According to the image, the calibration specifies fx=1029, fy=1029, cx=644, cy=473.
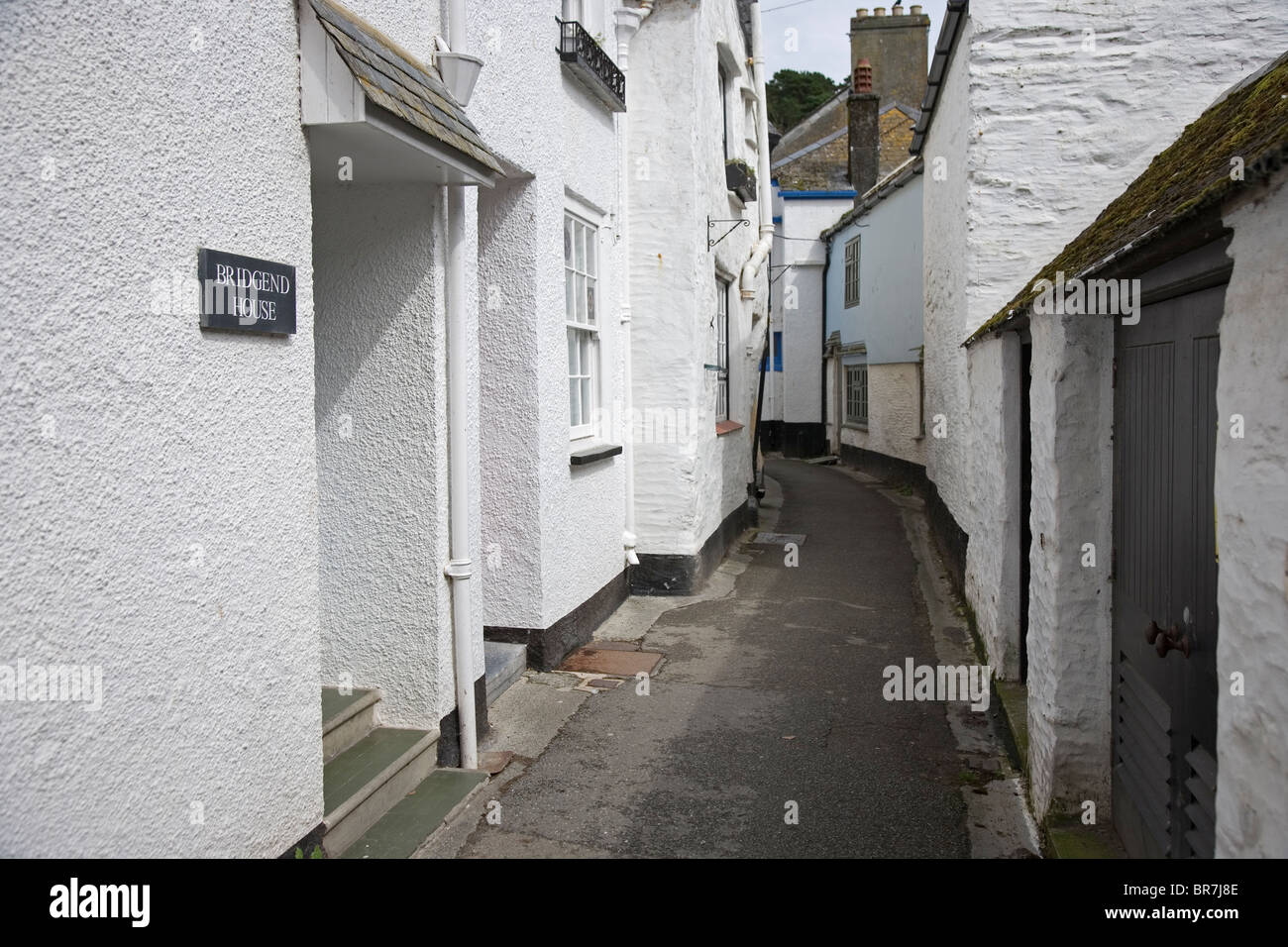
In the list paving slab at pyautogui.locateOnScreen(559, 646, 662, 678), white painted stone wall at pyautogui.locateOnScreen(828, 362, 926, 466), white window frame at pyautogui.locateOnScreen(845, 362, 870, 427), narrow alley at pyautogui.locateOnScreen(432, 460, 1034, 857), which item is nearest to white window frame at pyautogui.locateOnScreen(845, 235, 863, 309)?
white window frame at pyautogui.locateOnScreen(845, 362, 870, 427)

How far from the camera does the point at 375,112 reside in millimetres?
3828

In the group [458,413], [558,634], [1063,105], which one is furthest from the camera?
[1063,105]

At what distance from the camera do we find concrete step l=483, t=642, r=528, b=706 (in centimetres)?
637

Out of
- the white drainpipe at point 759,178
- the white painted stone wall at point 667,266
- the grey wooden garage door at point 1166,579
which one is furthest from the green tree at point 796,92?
the grey wooden garage door at point 1166,579

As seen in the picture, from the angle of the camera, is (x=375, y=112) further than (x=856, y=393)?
No

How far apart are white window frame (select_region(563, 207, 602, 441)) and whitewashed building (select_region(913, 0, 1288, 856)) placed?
9.59ft

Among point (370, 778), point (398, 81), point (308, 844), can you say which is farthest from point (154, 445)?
point (370, 778)

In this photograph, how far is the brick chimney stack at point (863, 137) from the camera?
24062 millimetres

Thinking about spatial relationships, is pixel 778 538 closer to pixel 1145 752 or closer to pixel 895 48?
pixel 1145 752

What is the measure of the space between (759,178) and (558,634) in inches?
354

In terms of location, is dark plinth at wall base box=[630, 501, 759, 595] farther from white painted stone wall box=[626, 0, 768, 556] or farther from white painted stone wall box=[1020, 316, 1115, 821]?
white painted stone wall box=[1020, 316, 1115, 821]

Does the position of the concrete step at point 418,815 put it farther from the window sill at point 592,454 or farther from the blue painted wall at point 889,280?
the blue painted wall at point 889,280
